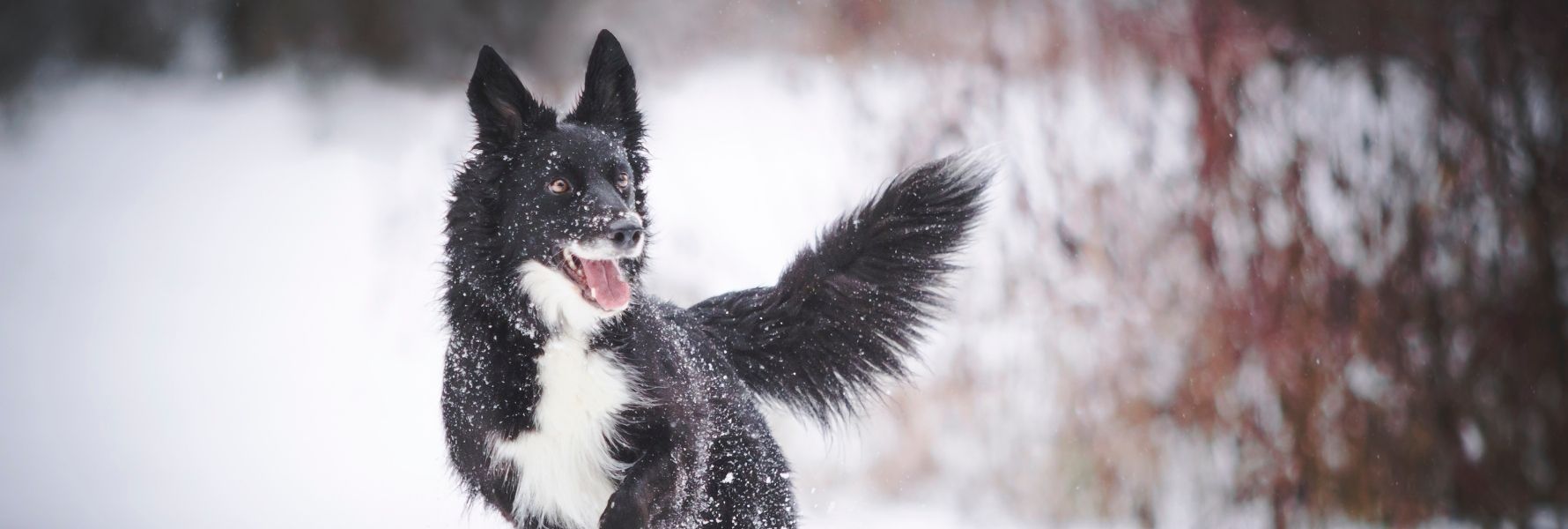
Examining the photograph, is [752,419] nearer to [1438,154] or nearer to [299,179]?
[1438,154]

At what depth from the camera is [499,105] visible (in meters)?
2.89

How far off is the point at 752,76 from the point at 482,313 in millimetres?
4257

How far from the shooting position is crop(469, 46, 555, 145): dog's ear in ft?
9.29

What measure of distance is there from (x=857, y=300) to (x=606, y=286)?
3.37 ft

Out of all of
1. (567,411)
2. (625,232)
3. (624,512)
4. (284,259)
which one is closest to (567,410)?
(567,411)

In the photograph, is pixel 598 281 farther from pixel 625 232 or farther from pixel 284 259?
pixel 284 259

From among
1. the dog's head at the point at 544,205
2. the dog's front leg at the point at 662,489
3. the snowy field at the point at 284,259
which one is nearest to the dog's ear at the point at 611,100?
the dog's head at the point at 544,205

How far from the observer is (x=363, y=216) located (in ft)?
23.5

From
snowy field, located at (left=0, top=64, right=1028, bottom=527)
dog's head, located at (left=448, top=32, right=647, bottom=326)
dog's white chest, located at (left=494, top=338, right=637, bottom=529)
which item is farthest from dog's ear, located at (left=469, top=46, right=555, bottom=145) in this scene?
snowy field, located at (left=0, top=64, right=1028, bottom=527)

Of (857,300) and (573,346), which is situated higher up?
(857,300)

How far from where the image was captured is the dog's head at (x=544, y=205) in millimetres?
2752

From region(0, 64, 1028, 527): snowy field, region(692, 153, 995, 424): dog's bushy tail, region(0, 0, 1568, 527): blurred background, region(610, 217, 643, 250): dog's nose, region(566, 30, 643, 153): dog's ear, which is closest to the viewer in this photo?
region(610, 217, 643, 250): dog's nose

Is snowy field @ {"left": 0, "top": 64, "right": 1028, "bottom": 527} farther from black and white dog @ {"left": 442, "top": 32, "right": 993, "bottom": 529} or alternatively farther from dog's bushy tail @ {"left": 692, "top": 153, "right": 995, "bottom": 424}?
black and white dog @ {"left": 442, "top": 32, "right": 993, "bottom": 529}

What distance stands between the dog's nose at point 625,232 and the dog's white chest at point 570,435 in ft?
1.15
